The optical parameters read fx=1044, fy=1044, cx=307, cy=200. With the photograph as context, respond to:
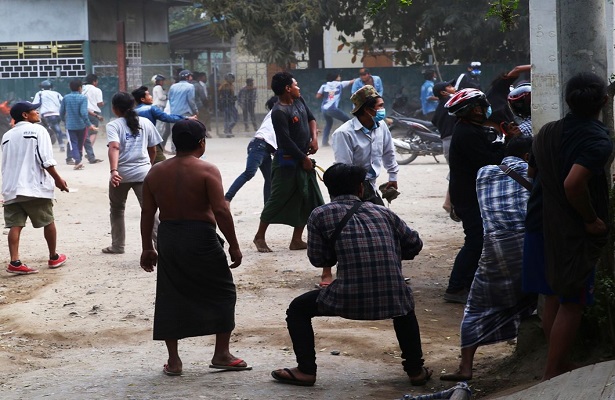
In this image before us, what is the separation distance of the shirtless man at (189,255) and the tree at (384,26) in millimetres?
20344

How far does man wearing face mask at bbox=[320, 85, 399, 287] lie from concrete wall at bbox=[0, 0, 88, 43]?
76.0ft

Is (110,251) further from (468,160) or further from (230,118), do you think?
(230,118)

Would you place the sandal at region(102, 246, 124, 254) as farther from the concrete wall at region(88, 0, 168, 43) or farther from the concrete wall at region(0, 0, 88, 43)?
the concrete wall at region(88, 0, 168, 43)

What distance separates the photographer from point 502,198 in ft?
18.5

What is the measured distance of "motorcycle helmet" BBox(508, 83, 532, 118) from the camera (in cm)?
720

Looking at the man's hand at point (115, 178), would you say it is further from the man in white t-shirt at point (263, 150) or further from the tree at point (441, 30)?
the tree at point (441, 30)

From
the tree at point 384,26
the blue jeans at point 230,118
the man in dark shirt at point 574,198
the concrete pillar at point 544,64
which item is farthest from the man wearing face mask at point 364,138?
the blue jeans at point 230,118

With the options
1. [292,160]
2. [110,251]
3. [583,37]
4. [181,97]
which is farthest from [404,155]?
[583,37]

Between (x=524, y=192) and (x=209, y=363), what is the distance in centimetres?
212

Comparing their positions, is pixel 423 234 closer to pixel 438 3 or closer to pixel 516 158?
pixel 516 158

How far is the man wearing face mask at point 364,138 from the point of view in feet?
26.9

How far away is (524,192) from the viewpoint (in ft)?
18.4

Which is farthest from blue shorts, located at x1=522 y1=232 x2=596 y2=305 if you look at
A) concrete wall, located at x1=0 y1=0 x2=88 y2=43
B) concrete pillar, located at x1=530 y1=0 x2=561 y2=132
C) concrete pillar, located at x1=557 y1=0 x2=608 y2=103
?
concrete wall, located at x1=0 y1=0 x2=88 y2=43

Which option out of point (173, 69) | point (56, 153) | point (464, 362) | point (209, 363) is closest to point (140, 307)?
point (209, 363)
